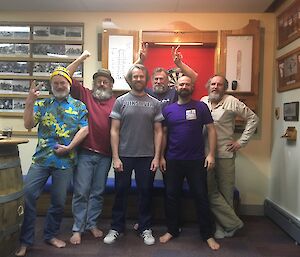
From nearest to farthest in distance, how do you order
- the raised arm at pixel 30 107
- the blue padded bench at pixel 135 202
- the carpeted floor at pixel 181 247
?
the raised arm at pixel 30 107 < the carpeted floor at pixel 181 247 < the blue padded bench at pixel 135 202

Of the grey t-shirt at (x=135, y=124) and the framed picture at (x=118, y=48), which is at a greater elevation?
the framed picture at (x=118, y=48)

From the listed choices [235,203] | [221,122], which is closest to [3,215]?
[221,122]

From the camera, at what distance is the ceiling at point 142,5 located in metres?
3.20

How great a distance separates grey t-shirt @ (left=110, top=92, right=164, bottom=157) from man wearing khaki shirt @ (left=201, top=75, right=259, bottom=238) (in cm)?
58

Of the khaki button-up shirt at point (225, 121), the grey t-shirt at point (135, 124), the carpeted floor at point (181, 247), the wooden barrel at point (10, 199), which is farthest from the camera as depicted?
the khaki button-up shirt at point (225, 121)

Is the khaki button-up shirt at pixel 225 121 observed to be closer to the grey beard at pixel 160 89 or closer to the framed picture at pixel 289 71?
the grey beard at pixel 160 89

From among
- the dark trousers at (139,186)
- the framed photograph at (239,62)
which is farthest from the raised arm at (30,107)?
the framed photograph at (239,62)

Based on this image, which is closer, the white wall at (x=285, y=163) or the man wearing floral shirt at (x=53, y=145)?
the man wearing floral shirt at (x=53, y=145)

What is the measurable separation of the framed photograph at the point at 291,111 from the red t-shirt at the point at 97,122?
166cm

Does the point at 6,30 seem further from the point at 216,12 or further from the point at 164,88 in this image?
the point at 216,12

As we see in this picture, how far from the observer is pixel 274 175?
10.9 feet

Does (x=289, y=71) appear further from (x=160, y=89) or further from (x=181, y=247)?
(x=181, y=247)

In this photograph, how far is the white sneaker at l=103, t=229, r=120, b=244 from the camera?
253 centimetres

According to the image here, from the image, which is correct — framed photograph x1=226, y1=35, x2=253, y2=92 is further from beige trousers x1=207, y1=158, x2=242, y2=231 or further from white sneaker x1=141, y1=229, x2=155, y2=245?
white sneaker x1=141, y1=229, x2=155, y2=245
